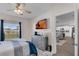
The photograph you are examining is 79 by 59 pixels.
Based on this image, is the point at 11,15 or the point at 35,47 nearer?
the point at 11,15

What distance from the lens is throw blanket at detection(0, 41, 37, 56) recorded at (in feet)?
6.77

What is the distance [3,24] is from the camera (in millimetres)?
2113

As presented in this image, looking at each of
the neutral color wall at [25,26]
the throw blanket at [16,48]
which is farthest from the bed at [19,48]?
the neutral color wall at [25,26]

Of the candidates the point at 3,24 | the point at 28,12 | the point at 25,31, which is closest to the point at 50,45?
the point at 25,31

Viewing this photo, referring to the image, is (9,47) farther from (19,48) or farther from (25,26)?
(25,26)

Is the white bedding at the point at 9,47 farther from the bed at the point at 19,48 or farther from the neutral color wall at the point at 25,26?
the neutral color wall at the point at 25,26

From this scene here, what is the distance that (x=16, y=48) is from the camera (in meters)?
2.31

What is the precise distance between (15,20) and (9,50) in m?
0.61

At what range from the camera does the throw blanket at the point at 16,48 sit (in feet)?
6.77

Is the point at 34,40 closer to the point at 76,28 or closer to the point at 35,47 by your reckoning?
the point at 35,47

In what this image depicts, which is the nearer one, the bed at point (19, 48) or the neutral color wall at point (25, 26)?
the bed at point (19, 48)

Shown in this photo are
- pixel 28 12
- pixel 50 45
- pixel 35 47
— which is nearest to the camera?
pixel 28 12

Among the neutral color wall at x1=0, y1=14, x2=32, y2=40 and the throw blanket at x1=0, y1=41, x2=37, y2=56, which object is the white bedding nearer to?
the throw blanket at x1=0, y1=41, x2=37, y2=56

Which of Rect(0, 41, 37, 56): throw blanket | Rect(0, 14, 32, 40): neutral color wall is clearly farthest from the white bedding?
Rect(0, 14, 32, 40): neutral color wall
